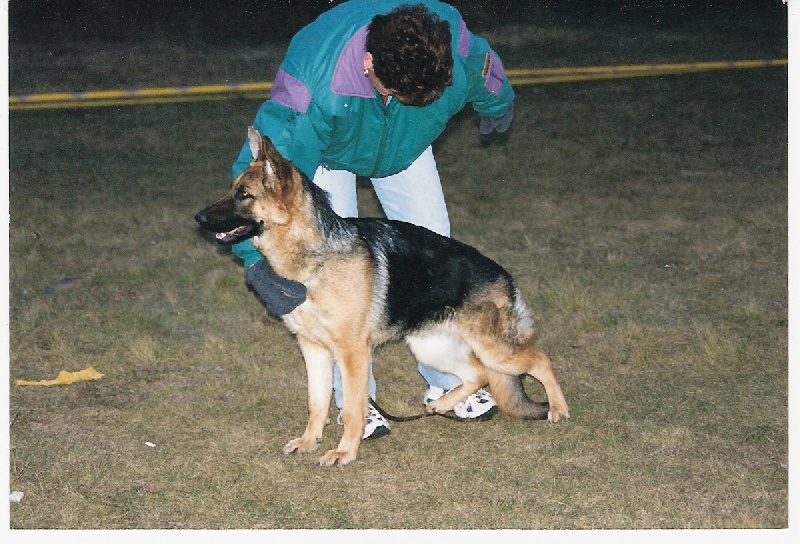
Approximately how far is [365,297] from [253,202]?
653 mm

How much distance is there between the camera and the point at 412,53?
12.1ft

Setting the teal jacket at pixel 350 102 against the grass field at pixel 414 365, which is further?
the grass field at pixel 414 365

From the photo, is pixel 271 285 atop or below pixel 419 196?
below

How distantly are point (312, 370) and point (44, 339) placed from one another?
2243 mm

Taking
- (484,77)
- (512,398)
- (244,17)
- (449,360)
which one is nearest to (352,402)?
(449,360)

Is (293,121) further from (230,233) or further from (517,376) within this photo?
(517,376)

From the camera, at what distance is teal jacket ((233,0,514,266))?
395 centimetres

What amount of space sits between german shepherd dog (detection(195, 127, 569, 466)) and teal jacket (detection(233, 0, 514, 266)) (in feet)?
0.49

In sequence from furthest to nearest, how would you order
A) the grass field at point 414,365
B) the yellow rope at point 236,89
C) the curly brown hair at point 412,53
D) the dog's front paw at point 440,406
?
the yellow rope at point 236,89, the dog's front paw at point 440,406, the grass field at point 414,365, the curly brown hair at point 412,53

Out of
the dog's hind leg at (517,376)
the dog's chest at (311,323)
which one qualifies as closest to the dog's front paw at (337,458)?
the dog's chest at (311,323)

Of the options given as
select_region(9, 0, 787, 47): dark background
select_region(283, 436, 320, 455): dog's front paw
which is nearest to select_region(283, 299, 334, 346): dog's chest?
→ select_region(283, 436, 320, 455): dog's front paw

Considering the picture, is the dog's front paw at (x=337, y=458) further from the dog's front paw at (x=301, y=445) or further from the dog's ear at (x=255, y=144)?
the dog's ear at (x=255, y=144)

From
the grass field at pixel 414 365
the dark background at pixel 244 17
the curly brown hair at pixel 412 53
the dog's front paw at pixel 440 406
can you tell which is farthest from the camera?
the dark background at pixel 244 17

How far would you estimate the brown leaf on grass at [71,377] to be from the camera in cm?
531
